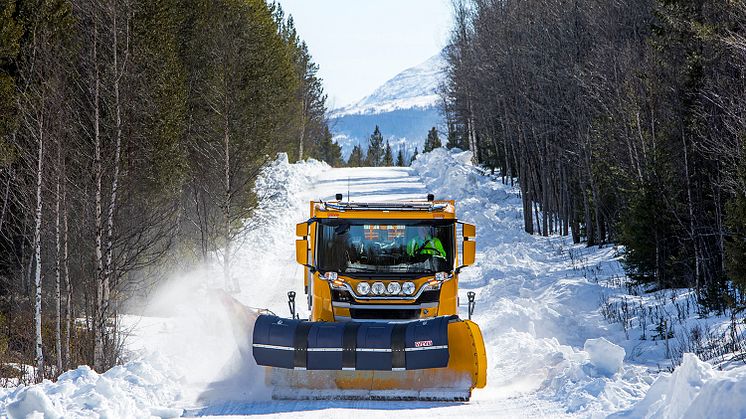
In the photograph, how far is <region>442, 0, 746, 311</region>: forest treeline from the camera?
16.8m

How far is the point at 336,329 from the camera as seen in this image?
10492 mm

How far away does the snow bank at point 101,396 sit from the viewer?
25.7 ft

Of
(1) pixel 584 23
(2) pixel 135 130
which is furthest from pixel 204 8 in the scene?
(1) pixel 584 23

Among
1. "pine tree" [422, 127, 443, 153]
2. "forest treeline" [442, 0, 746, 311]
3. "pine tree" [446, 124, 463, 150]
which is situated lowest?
"forest treeline" [442, 0, 746, 311]

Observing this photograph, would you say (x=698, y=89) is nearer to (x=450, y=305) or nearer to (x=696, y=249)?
(x=696, y=249)

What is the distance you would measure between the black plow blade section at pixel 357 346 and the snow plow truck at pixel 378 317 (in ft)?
0.04

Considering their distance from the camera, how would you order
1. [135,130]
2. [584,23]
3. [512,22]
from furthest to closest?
1. [512,22]
2. [584,23]
3. [135,130]

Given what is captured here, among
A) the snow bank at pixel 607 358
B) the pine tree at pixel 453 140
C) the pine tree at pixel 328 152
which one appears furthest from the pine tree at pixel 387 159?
the snow bank at pixel 607 358

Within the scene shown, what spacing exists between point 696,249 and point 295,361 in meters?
11.0

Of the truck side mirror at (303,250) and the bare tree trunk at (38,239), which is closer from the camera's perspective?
the truck side mirror at (303,250)

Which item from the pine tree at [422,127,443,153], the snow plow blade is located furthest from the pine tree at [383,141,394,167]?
the snow plow blade

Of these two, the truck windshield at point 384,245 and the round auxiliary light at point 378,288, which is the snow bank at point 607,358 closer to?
the truck windshield at point 384,245

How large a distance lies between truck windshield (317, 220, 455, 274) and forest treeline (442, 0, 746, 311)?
13.6 ft

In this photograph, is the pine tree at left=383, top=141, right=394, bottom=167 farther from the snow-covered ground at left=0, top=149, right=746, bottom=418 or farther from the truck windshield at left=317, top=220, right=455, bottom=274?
the truck windshield at left=317, top=220, right=455, bottom=274
